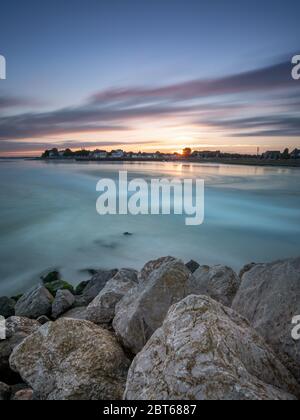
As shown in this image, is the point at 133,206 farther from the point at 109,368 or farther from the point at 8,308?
the point at 109,368

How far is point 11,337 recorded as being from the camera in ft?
19.9

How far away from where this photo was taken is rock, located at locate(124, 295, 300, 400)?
294cm

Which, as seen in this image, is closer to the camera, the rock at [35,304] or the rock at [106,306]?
the rock at [106,306]

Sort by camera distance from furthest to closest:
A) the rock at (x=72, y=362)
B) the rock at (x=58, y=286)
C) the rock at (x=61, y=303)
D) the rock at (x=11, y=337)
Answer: the rock at (x=58, y=286) → the rock at (x=61, y=303) → the rock at (x=11, y=337) → the rock at (x=72, y=362)

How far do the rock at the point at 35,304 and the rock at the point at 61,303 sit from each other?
286 millimetres

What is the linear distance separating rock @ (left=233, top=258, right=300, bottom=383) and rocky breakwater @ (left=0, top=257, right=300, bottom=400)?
13mm

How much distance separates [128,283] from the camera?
23.4ft

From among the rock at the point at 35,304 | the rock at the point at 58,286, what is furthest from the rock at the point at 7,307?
the rock at the point at 58,286

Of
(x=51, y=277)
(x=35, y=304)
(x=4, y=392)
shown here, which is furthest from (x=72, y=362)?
(x=51, y=277)

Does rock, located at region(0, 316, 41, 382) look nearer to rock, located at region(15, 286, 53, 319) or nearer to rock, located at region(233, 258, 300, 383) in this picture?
rock, located at region(15, 286, 53, 319)

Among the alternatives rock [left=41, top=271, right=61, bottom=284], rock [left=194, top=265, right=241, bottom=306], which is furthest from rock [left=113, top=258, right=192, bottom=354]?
rock [left=41, top=271, right=61, bottom=284]

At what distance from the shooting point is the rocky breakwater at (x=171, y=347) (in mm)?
3117

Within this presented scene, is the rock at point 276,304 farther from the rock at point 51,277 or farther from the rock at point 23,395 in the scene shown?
the rock at point 51,277

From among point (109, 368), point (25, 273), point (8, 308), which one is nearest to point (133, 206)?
point (25, 273)
